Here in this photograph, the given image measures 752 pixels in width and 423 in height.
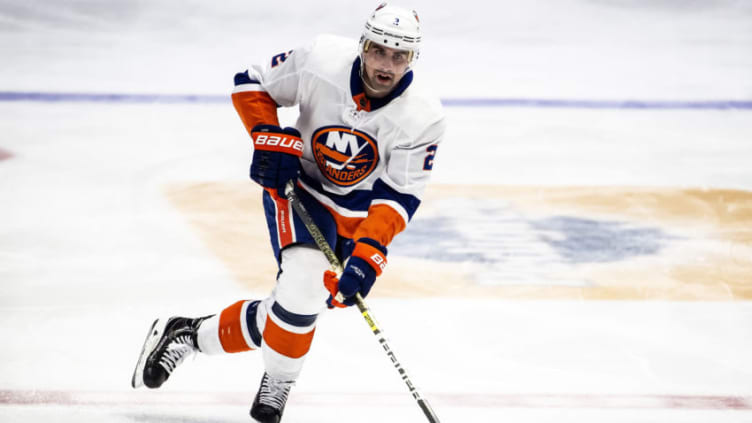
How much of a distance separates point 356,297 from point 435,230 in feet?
5.93

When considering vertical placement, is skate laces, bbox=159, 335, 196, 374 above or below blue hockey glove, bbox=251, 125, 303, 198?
below

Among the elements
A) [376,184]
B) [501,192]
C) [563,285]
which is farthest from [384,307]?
[501,192]

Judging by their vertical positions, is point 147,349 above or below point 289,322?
below

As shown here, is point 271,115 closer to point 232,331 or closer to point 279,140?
point 279,140

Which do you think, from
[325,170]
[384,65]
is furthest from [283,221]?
[384,65]

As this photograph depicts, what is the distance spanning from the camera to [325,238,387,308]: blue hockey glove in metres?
2.29

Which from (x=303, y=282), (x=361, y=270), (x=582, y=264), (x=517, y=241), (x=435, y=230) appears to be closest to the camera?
(x=361, y=270)

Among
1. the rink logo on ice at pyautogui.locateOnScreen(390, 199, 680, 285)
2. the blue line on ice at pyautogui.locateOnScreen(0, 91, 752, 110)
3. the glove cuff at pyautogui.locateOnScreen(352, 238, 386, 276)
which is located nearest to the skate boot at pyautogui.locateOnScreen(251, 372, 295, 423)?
the glove cuff at pyautogui.locateOnScreen(352, 238, 386, 276)

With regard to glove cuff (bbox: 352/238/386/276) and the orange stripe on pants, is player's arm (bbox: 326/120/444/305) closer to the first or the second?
glove cuff (bbox: 352/238/386/276)

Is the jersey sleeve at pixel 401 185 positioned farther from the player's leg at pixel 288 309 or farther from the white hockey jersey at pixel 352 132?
the player's leg at pixel 288 309

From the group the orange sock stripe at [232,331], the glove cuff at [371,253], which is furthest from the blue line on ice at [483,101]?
the glove cuff at [371,253]

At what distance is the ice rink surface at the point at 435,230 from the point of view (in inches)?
111

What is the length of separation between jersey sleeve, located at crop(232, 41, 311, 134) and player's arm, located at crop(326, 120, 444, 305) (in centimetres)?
35

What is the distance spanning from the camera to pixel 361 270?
2.30 meters
